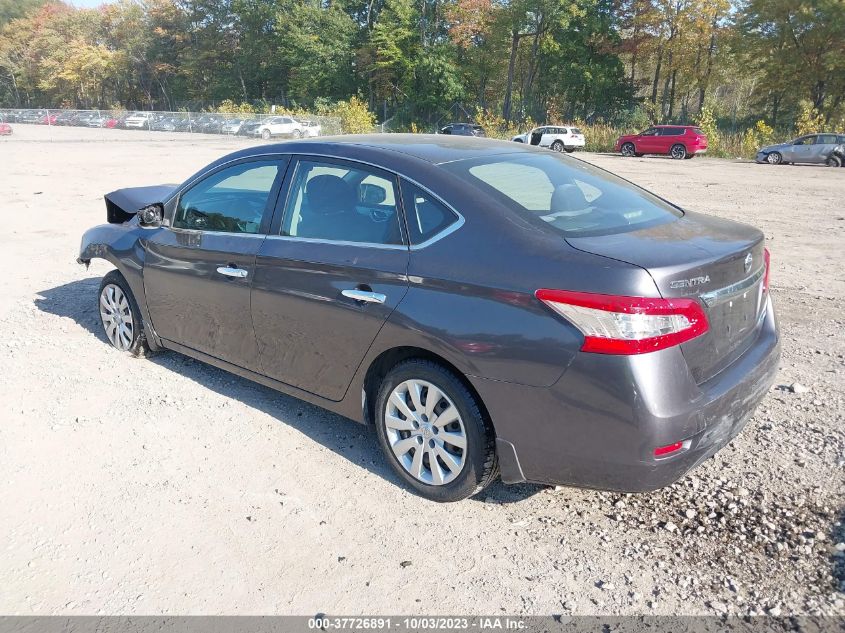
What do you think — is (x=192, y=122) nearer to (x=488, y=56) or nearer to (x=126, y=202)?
(x=488, y=56)

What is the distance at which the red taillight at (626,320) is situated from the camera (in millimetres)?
2520

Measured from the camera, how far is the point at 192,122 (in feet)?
172

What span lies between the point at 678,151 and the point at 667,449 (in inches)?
1295

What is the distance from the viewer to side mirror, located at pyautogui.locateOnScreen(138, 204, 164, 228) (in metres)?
4.62

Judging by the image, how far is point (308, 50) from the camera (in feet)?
199

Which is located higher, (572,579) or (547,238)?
(547,238)

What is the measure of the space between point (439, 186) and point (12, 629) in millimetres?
2548

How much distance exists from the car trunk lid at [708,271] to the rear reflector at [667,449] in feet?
0.93

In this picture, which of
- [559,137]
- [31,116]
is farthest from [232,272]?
[31,116]

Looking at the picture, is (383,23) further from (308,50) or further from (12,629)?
(12,629)

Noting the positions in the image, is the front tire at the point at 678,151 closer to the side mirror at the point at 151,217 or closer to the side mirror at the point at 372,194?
the side mirror at the point at 151,217

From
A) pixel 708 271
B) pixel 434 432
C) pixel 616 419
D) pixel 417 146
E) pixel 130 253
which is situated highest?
pixel 417 146

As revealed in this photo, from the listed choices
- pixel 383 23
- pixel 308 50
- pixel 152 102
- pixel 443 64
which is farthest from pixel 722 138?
pixel 152 102

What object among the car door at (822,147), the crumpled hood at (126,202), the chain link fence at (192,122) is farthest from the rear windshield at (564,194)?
the chain link fence at (192,122)
